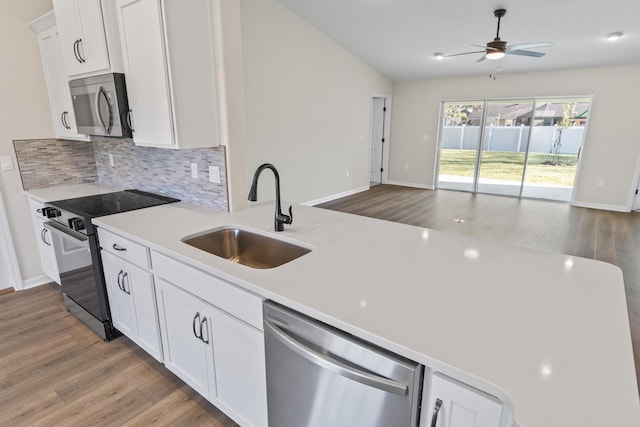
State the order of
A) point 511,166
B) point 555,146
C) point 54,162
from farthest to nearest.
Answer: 1. point 511,166
2. point 555,146
3. point 54,162

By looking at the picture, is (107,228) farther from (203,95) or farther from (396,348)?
(396,348)

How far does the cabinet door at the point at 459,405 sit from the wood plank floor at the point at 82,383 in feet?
4.12

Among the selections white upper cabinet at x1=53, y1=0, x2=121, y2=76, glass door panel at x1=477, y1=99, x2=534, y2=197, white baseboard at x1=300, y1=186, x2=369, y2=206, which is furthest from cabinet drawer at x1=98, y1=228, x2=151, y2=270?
glass door panel at x1=477, y1=99, x2=534, y2=197

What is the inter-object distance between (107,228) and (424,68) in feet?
22.0

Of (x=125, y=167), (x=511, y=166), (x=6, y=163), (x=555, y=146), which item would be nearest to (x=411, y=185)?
(x=511, y=166)

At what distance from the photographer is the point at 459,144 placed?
301 inches

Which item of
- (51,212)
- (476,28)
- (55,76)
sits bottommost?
(51,212)

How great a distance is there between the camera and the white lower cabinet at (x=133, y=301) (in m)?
1.88

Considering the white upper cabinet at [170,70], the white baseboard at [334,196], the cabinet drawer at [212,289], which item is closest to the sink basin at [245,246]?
the cabinet drawer at [212,289]

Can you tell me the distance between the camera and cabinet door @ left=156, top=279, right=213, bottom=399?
1598mm

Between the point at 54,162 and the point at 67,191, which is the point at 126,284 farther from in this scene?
the point at 54,162

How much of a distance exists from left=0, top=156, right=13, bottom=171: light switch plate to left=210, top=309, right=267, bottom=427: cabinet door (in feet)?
8.60

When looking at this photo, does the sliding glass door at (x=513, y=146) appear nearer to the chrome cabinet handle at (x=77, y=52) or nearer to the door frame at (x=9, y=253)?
the chrome cabinet handle at (x=77, y=52)

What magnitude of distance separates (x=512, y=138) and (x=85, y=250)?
7.66 metres
